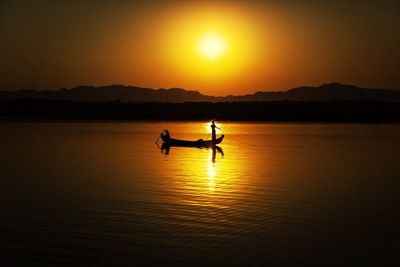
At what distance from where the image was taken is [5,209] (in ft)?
50.0

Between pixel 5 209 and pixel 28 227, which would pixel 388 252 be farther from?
pixel 5 209

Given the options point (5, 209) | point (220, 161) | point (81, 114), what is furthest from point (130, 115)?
point (5, 209)

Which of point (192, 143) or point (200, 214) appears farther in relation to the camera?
point (192, 143)

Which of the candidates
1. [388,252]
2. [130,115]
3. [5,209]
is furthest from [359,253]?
[130,115]

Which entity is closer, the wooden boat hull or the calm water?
the calm water

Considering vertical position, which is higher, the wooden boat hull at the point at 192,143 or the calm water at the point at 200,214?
the calm water at the point at 200,214

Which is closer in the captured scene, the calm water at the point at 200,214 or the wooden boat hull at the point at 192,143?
the calm water at the point at 200,214

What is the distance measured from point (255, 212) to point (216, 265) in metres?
5.07

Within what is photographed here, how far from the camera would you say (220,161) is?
3166cm

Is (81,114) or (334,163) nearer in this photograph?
(334,163)

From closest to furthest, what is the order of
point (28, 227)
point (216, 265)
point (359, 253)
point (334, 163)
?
point (216, 265) → point (359, 253) → point (28, 227) → point (334, 163)

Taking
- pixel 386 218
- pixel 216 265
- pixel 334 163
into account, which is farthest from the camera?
pixel 334 163

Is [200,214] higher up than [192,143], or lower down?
higher up

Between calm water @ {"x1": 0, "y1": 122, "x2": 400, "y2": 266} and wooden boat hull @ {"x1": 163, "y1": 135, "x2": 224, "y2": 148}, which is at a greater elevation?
calm water @ {"x1": 0, "y1": 122, "x2": 400, "y2": 266}
